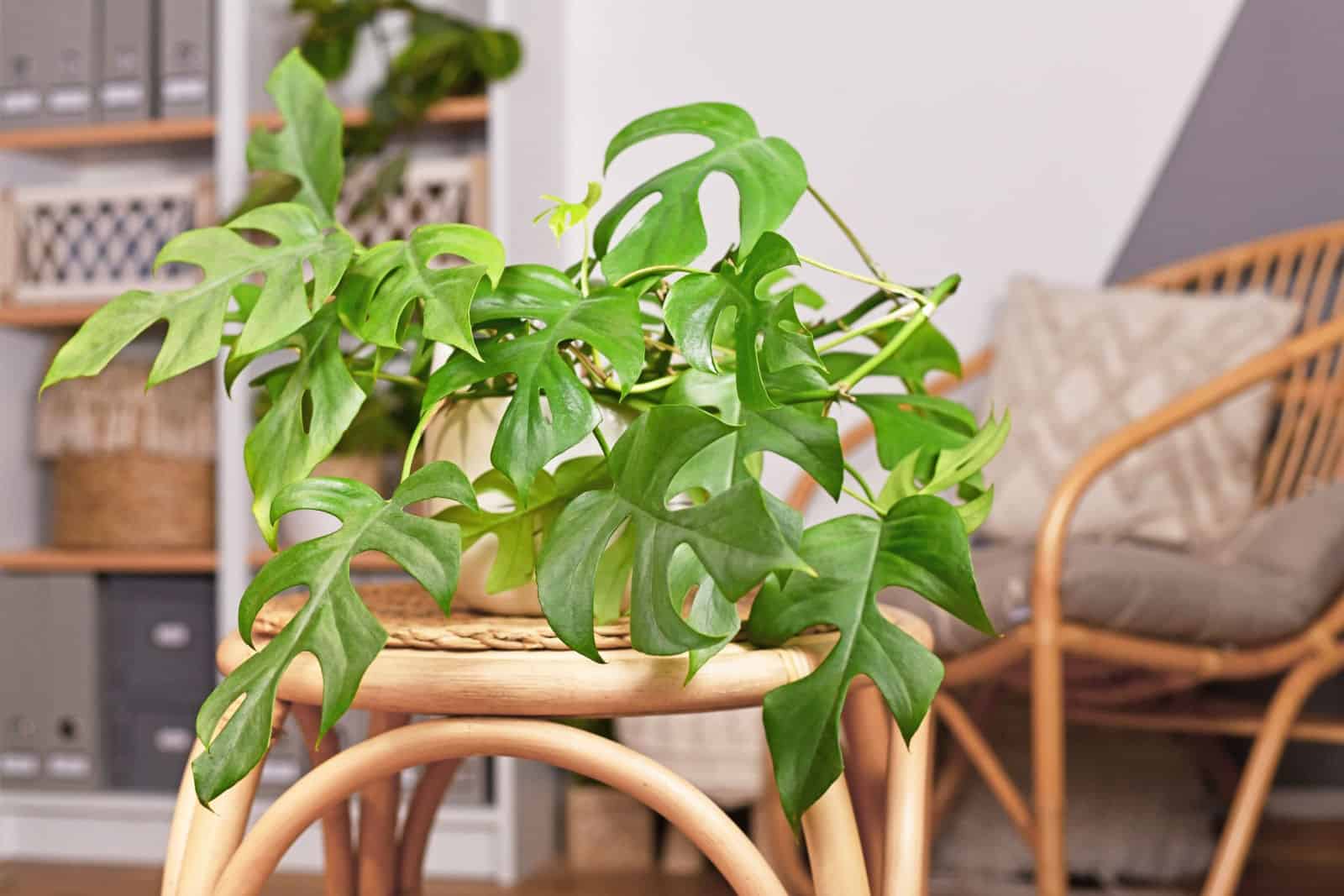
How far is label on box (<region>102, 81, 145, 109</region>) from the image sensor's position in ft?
6.89

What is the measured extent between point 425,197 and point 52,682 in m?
0.95

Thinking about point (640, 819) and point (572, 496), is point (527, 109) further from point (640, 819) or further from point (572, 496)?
point (572, 496)

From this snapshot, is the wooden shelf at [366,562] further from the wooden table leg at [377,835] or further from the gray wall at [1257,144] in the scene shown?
the gray wall at [1257,144]

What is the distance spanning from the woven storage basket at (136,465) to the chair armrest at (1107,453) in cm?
135

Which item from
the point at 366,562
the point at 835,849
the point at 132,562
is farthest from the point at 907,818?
the point at 132,562

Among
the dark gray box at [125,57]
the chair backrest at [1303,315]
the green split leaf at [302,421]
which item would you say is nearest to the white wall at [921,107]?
the chair backrest at [1303,315]

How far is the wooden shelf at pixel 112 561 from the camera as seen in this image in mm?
2006

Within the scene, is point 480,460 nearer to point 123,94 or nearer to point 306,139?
point 306,139

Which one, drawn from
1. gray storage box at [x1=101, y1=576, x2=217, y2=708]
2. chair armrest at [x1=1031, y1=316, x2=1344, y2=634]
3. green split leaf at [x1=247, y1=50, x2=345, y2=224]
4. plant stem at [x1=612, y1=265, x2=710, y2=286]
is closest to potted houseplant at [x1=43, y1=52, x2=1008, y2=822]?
plant stem at [x1=612, y1=265, x2=710, y2=286]

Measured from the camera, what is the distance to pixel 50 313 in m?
2.08

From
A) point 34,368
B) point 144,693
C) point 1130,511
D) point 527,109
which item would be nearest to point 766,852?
point 1130,511

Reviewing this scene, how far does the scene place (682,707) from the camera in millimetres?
600

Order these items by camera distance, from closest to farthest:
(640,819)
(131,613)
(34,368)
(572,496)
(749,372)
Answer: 1. (749,372)
2. (572,496)
3. (640,819)
4. (131,613)
5. (34,368)

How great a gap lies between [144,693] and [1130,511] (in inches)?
58.4
